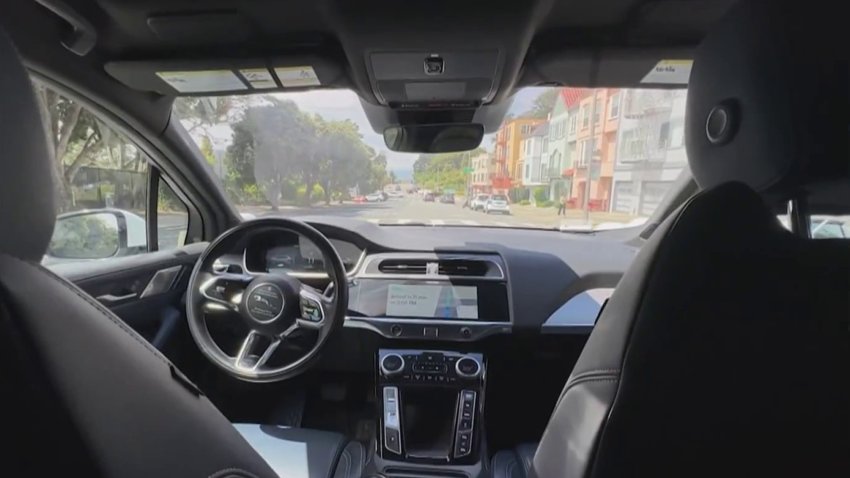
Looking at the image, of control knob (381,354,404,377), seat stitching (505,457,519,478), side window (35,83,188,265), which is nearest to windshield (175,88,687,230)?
side window (35,83,188,265)

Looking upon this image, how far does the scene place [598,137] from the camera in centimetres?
238

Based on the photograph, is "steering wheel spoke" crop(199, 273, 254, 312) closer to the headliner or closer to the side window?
the side window

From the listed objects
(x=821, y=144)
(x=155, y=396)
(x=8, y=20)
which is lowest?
(x=155, y=396)

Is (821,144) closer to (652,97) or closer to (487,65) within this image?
(487,65)

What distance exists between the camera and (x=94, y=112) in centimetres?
202

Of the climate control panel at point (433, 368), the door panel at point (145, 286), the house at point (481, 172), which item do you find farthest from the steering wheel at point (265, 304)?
the house at point (481, 172)

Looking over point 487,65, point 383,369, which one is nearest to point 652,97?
point 487,65

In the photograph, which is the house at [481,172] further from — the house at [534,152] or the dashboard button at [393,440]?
the dashboard button at [393,440]

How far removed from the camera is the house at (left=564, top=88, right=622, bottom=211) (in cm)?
235

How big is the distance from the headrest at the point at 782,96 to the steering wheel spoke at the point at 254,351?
1.69 meters

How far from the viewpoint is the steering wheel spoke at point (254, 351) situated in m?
1.93

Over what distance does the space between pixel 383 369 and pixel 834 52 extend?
1.83m

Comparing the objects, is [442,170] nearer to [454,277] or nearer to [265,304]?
[454,277]

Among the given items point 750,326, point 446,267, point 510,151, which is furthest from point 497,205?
point 750,326
